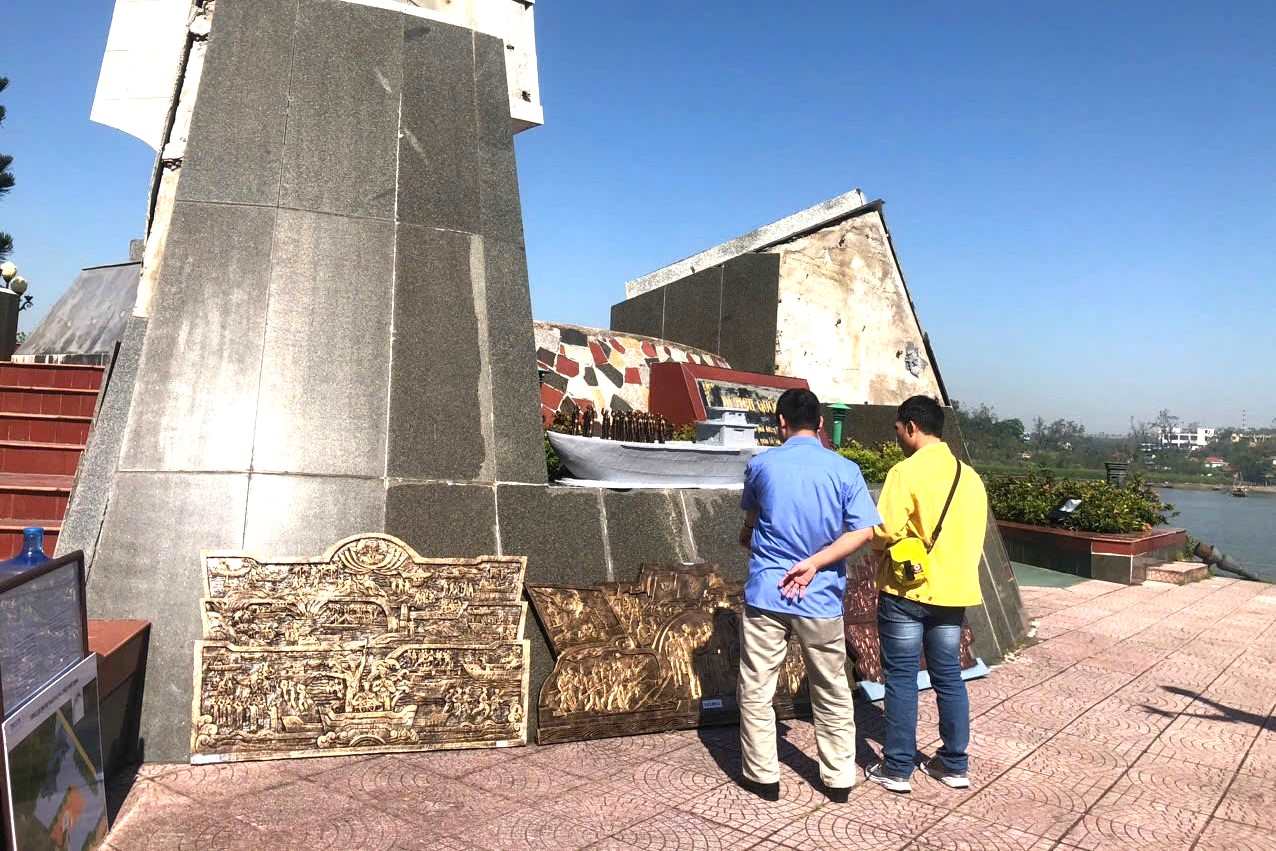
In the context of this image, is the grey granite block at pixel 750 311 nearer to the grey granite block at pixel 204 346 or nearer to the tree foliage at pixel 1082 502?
the tree foliage at pixel 1082 502

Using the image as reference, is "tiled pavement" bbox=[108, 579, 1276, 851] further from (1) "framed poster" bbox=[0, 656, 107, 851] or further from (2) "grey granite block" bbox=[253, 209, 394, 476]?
(2) "grey granite block" bbox=[253, 209, 394, 476]

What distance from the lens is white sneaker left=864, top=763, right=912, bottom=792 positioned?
390cm

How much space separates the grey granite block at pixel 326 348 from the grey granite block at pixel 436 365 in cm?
8

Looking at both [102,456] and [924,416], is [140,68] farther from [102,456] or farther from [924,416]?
[924,416]

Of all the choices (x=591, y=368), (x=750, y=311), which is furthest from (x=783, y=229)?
(x=591, y=368)

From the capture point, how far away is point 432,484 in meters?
4.60

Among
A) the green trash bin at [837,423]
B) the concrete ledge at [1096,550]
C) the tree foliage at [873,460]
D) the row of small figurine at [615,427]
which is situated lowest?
the concrete ledge at [1096,550]

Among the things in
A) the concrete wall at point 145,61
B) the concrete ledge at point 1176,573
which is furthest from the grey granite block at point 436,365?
the concrete ledge at point 1176,573

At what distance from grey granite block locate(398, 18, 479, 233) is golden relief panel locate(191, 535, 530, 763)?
6.29ft

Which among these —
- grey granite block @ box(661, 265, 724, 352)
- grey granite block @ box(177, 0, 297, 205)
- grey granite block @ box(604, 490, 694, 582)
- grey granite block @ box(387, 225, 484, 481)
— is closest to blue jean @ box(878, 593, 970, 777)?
grey granite block @ box(604, 490, 694, 582)

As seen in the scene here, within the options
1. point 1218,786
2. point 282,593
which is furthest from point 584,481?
point 1218,786

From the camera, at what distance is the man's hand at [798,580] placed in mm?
3650

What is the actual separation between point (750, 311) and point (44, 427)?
7424mm

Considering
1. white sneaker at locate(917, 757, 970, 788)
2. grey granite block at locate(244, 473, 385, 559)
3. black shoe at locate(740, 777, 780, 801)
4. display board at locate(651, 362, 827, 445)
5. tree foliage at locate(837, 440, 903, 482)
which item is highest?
display board at locate(651, 362, 827, 445)
